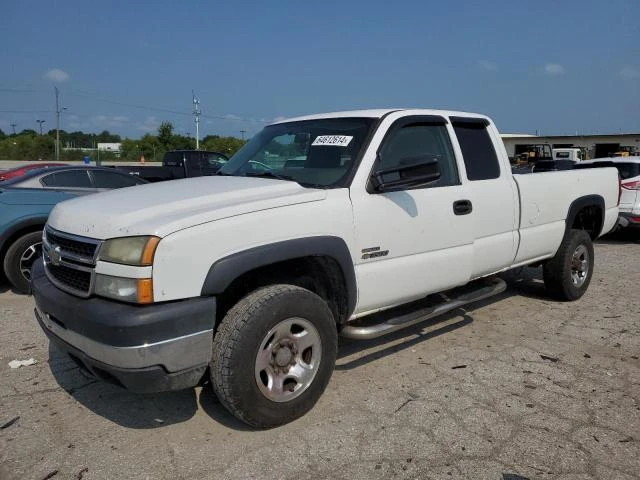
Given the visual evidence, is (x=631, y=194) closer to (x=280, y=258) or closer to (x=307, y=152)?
(x=307, y=152)

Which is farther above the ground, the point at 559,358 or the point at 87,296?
the point at 87,296

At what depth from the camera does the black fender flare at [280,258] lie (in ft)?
8.79

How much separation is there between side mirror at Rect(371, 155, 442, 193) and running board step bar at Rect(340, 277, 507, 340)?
0.95 metres

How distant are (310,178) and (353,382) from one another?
1.48m

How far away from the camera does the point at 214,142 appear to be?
63.0 metres

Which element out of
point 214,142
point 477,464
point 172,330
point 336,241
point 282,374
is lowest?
point 477,464

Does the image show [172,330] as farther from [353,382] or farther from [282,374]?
[353,382]

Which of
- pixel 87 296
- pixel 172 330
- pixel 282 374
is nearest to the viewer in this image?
pixel 172 330

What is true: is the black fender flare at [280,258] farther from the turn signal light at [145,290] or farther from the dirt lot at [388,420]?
the dirt lot at [388,420]

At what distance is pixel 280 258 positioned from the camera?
291 centimetres

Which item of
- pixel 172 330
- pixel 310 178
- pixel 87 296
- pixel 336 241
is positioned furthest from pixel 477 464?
pixel 87 296

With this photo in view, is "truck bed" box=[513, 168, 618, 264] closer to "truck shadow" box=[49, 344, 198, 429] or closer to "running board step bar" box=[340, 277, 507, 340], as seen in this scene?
"running board step bar" box=[340, 277, 507, 340]

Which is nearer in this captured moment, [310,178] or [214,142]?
[310,178]

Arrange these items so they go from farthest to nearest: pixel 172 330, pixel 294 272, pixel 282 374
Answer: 1. pixel 294 272
2. pixel 282 374
3. pixel 172 330
